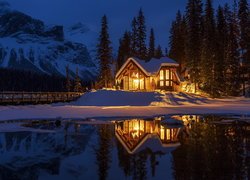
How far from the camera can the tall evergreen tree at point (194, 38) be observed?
6122 centimetres

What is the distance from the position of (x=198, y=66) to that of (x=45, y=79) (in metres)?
123

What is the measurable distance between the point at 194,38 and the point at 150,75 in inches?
503

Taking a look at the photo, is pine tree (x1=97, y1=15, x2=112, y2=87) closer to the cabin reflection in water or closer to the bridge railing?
the bridge railing

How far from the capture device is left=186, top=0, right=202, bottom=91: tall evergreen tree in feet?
201

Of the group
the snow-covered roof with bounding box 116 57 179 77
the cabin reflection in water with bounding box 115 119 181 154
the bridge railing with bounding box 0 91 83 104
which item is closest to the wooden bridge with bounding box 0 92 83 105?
the bridge railing with bounding box 0 91 83 104

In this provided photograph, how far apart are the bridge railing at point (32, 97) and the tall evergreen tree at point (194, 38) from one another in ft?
72.6

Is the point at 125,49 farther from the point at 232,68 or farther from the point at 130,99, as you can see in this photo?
the point at 130,99

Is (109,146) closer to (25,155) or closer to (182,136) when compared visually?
(25,155)

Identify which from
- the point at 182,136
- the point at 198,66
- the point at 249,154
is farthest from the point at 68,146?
the point at 198,66

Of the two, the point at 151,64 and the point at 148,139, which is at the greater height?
the point at 151,64

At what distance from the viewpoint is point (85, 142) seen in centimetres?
1681

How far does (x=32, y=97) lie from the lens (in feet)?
165

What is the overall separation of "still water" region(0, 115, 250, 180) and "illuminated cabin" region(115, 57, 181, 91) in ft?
122

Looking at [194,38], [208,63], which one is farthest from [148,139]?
[194,38]
